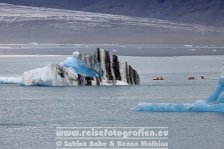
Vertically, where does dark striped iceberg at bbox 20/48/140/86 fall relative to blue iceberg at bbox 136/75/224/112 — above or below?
above

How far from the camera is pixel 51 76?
39.6m

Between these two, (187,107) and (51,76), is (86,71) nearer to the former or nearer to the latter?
(51,76)

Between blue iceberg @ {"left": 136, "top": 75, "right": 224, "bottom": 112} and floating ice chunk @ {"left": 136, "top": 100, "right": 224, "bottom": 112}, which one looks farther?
floating ice chunk @ {"left": 136, "top": 100, "right": 224, "bottom": 112}

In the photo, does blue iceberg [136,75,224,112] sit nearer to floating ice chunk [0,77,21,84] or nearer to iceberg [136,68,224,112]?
iceberg [136,68,224,112]

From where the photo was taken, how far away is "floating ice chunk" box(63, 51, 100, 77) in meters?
39.2

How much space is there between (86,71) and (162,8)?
4548 inches

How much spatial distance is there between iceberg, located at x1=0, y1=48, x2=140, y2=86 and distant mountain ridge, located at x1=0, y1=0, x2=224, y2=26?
109352 mm

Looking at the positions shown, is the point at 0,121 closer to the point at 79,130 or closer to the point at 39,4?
the point at 79,130

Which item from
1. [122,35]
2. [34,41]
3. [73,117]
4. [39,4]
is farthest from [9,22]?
[73,117]

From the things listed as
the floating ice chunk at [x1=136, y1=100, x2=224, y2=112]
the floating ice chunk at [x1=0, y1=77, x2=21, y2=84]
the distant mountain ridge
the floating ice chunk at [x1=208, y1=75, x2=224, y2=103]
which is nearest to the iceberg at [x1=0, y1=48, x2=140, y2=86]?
the floating ice chunk at [x1=0, y1=77, x2=21, y2=84]

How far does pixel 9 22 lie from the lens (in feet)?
446

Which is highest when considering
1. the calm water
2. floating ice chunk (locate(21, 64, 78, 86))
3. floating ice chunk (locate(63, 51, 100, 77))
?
floating ice chunk (locate(63, 51, 100, 77))

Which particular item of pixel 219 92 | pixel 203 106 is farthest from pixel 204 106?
pixel 219 92

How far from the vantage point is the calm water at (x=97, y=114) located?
26141mm
